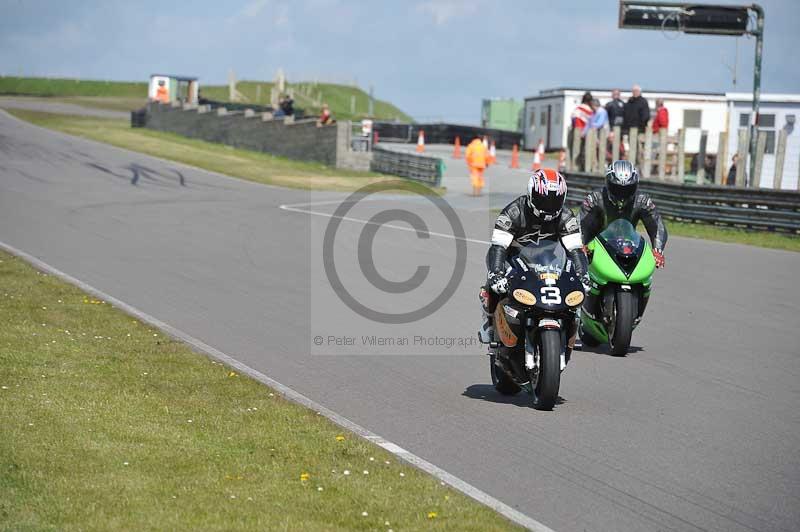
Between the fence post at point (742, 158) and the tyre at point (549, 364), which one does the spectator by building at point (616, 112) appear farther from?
the tyre at point (549, 364)

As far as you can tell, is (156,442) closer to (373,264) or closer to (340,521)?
(340,521)

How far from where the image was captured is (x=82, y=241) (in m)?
19.2

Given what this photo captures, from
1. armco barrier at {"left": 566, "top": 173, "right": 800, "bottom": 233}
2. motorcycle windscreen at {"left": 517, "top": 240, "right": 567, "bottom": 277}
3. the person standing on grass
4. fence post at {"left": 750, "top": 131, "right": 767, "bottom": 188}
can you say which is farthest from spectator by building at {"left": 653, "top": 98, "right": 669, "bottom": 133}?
motorcycle windscreen at {"left": 517, "top": 240, "right": 567, "bottom": 277}

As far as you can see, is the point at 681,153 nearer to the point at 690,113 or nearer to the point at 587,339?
the point at 587,339

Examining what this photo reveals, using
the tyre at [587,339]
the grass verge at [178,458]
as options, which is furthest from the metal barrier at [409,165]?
the grass verge at [178,458]

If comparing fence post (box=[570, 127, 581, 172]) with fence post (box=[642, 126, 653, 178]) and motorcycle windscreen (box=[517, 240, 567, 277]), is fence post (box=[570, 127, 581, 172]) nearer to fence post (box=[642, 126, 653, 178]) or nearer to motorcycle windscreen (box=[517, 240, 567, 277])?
fence post (box=[642, 126, 653, 178])

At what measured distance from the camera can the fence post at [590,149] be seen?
28.3 meters

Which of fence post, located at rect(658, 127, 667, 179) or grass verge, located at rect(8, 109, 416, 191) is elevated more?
fence post, located at rect(658, 127, 667, 179)

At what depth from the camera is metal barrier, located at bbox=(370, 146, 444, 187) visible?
36.2 m

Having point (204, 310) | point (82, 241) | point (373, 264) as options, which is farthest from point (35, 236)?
point (204, 310)

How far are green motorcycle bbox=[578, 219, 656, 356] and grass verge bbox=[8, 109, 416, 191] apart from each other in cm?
2280

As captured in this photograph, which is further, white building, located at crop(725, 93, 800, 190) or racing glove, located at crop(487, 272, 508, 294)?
white building, located at crop(725, 93, 800, 190)

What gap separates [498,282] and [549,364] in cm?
73

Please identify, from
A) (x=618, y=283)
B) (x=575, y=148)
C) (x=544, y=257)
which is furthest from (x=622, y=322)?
(x=575, y=148)
